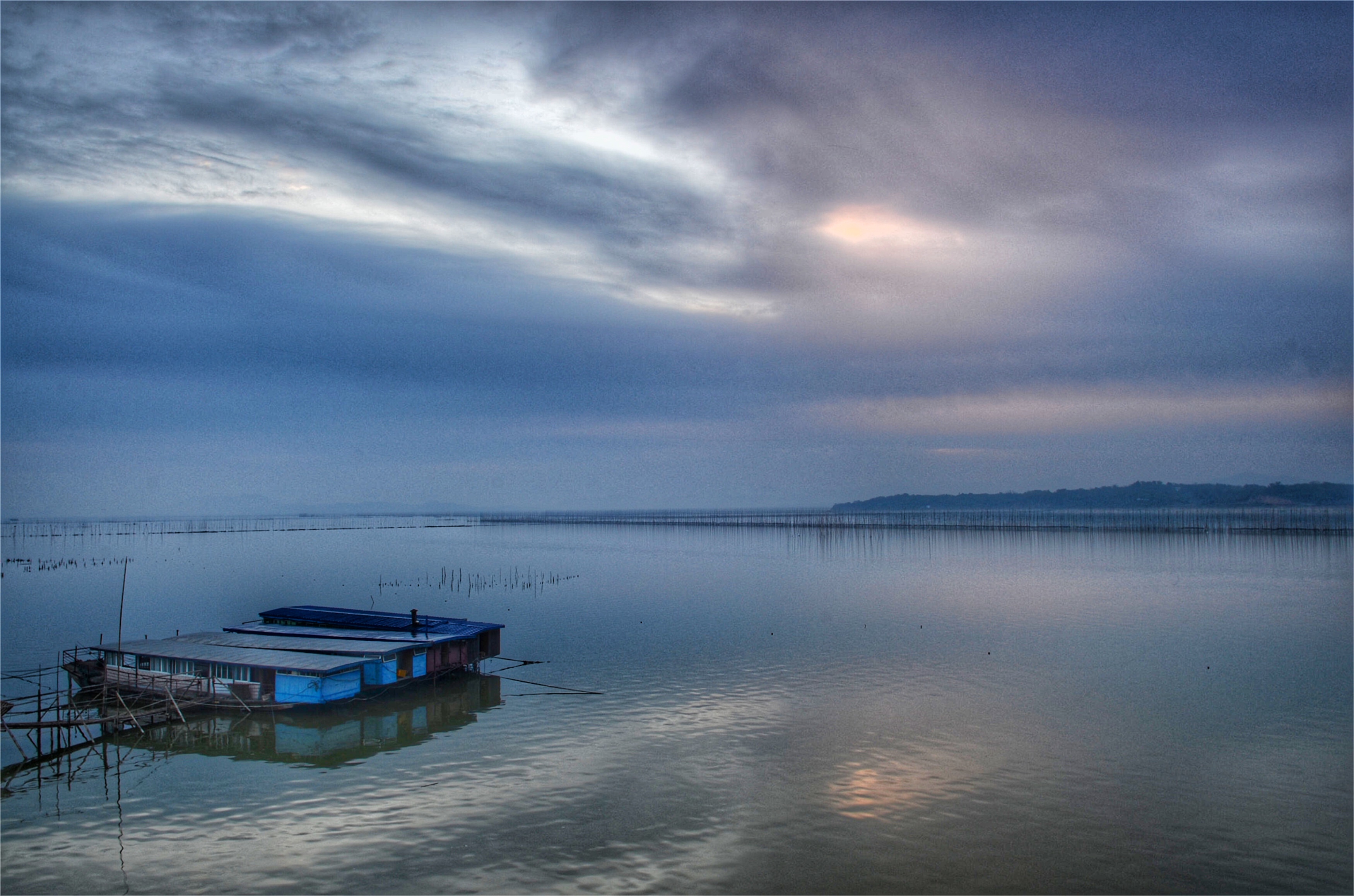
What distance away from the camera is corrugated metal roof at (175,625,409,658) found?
23531 millimetres

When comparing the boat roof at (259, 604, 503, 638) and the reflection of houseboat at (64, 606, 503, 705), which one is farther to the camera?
the boat roof at (259, 604, 503, 638)

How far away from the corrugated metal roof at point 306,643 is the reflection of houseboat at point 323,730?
151 centimetres

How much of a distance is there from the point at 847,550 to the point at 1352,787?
205ft

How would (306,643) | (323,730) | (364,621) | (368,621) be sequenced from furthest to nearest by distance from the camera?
(364,621) → (368,621) → (306,643) → (323,730)

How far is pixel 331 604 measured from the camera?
44.5m

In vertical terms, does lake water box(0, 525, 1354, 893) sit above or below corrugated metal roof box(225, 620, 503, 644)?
below

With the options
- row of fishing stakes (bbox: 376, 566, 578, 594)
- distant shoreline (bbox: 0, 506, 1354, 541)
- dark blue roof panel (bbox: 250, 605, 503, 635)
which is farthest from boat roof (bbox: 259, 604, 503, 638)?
distant shoreline (bbox: 0, 506, 1354, 541)

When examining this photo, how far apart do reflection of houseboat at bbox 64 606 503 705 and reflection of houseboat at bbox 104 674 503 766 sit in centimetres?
53

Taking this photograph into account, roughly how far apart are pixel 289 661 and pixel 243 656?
70.5 inches

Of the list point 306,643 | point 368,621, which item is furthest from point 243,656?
point 368,621

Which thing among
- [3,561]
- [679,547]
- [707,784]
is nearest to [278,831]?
[707,784]

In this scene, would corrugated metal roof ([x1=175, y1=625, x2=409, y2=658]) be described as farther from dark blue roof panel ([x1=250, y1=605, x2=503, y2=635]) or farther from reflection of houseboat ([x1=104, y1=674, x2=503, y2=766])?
dark blue roof panel ([x1=250, y1=605, x2=503, y2=635])

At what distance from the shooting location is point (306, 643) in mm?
25234

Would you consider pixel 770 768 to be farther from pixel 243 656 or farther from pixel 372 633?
pixel 372 633
